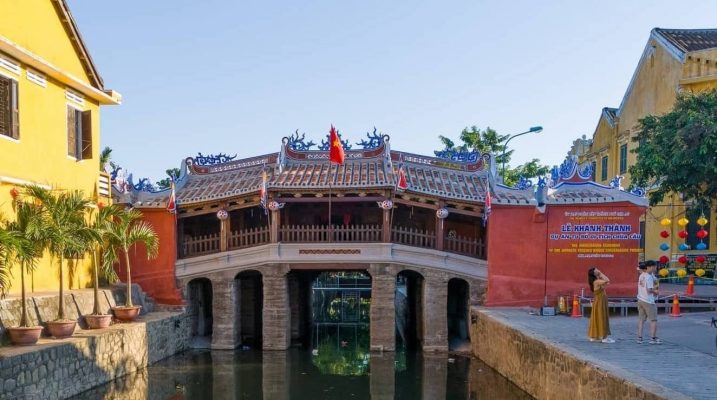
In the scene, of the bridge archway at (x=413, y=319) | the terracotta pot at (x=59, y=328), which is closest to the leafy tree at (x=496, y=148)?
the bridge archway at (x=413, y=319)

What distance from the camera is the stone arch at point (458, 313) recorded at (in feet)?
56.5

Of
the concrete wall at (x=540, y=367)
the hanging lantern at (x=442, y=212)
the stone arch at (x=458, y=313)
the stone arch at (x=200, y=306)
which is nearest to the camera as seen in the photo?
the concrete wall at (x=540, y=367)

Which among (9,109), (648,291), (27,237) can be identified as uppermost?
(9,109)

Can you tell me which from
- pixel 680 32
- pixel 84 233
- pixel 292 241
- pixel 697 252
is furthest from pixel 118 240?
pixel 680 32

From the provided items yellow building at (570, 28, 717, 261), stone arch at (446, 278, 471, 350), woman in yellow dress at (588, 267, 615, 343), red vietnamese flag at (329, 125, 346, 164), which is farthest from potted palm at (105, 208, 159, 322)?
yellow building at (570, 28, 717, 261)

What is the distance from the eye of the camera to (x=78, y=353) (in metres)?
11.2

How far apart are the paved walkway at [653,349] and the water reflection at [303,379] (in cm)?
156

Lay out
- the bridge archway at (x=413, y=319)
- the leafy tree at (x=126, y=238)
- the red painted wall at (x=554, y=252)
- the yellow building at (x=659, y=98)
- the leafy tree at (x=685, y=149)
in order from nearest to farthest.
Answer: the leafy tree at (x=126, y=238) → the leafy tree at (x=685, y=149) → the red painted wall at (x=554, y=252) → the bridge archway at (x=413, y=319) → the yellow building at (x=659, y=98)

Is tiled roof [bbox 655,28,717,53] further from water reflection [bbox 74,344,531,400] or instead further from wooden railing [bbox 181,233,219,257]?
wooden railing [bbox 181,233,219,257]

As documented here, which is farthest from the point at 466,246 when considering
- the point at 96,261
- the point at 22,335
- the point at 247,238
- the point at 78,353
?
the point at 22,335

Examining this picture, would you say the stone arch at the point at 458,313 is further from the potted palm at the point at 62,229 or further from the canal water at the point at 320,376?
the potted palm at the point at 62,229

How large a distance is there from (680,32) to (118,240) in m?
21.4

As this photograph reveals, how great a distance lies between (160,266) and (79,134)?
4.35m

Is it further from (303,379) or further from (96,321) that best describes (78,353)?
(303,379)
